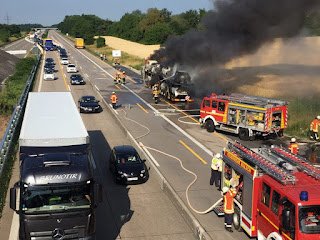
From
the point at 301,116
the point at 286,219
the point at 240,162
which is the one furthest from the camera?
the point at 301,116

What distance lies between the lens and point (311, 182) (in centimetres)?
1059

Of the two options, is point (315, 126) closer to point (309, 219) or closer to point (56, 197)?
point (309, 219)

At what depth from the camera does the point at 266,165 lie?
11.1 meters

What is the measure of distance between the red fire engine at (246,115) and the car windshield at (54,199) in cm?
1465

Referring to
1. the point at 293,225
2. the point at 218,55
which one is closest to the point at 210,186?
the point at 293,225

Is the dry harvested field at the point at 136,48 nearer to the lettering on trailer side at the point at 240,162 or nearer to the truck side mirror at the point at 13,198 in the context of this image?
the lettering on trailer side at the point at 240,162

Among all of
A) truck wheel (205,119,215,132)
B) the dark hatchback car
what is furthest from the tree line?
truck wheel (205,119,215,132)

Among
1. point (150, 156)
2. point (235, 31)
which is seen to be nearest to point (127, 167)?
point (150, 156)

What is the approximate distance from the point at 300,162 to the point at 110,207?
274 inches

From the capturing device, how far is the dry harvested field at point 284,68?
42.3 m

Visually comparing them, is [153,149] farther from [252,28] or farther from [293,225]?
[252,28]

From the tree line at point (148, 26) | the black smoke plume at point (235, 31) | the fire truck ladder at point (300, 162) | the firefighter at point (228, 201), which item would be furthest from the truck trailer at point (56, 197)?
the tree line at point (148, 26)

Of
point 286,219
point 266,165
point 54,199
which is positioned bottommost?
point 286,219

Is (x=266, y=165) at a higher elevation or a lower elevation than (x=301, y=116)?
higher
